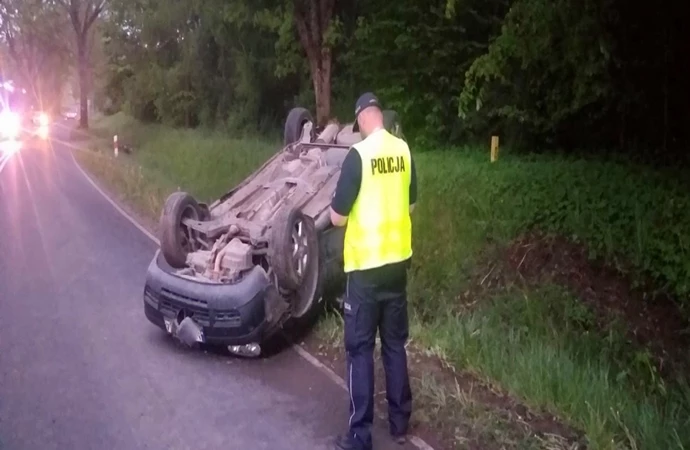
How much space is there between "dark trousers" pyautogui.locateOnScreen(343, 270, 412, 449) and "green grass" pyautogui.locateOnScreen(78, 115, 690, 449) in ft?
3.21

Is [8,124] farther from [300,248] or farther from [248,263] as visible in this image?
[300,248]

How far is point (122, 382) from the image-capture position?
6301 millimetres

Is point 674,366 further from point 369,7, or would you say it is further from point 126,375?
point 369,7

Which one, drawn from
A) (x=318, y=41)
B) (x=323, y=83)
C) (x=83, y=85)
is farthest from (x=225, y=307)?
(x=83, y=85)

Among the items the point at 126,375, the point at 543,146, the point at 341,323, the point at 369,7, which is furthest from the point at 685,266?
the point at 369,7

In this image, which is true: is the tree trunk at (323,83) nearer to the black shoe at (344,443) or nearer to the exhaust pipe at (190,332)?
the exhaust pipe at (190,332)

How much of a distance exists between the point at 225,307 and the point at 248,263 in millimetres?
569

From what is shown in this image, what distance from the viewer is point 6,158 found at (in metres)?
28.2

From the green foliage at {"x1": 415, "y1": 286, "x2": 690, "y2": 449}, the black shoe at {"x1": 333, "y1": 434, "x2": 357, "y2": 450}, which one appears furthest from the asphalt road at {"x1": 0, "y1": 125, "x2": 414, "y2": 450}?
the green foliage at {"x1": 415, "y1": 286, "x2": 690, "y2": 449}

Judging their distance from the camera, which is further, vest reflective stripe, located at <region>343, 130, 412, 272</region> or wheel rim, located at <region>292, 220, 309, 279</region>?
wheel rim, located at <region>292, 220, 309, 279</region>

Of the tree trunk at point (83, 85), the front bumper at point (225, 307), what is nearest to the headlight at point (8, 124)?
the tree trunk at point (83, 85)

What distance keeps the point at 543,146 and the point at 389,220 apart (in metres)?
8.70

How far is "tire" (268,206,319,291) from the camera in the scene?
6805 mm

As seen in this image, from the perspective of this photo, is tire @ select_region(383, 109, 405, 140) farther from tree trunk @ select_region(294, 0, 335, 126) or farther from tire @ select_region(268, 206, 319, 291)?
tree trunk @ select_region(294, 0, 335, 126)
